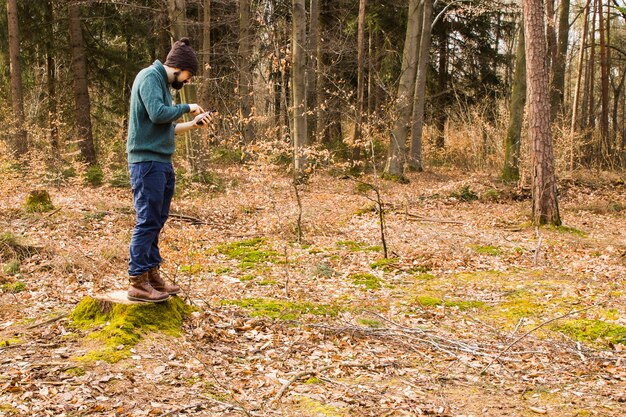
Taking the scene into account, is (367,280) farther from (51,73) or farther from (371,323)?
(51,73)

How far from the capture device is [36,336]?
14.8 ft

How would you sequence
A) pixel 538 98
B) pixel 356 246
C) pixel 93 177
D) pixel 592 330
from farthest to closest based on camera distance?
pixel 93 177, pixel 538 98, pixel 356 246, pixel 592 330

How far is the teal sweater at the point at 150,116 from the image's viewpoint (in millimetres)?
4262

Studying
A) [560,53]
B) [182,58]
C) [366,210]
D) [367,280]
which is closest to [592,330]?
[367,280]

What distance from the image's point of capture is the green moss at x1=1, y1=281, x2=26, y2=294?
6031 millimetres

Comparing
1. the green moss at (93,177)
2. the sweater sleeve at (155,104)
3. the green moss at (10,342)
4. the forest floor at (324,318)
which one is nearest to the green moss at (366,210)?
the forest floor at (324,318)

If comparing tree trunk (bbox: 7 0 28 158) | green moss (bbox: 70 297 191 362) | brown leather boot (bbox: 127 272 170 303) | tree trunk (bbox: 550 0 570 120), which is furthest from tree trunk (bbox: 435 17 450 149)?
brown leather boot (bbox: 127 272 170 303)

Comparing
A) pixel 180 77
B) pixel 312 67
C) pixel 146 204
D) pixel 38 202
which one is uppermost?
pixel 312 67

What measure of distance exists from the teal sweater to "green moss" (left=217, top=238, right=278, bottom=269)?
12.1 feet

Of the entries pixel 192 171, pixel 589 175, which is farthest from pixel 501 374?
pixel 589 175

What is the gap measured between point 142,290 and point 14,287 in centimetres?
244

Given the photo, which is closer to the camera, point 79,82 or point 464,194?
point 464,194

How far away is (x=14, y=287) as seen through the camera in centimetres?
611

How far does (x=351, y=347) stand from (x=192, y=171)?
8.82 metres
